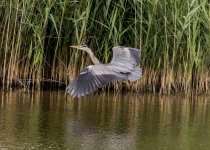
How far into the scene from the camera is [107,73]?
23.4 feet

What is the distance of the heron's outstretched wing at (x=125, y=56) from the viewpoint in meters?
7.86

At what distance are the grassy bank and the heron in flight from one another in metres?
0.97

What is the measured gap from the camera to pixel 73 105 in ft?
27.2

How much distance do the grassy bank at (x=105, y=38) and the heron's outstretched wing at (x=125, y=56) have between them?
31.2 inches

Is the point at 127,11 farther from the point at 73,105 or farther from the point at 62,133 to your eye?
the point at 62,133

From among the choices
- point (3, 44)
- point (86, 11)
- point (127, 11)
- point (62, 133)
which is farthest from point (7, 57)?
point (62, 133)

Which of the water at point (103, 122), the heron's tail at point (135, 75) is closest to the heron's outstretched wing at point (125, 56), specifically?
the heron's tail at point (135, 75)

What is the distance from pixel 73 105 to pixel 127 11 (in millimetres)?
1875

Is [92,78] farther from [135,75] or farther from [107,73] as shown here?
[135,75]

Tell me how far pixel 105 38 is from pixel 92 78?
224 cm

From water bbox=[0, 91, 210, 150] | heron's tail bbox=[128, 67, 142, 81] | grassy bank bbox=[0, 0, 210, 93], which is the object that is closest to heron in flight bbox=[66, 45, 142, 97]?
heron's tail bbox=[128, 67, 142, 81]

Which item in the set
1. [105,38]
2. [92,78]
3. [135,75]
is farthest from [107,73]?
[105,38]

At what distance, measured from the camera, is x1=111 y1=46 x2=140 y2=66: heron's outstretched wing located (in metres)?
7.86

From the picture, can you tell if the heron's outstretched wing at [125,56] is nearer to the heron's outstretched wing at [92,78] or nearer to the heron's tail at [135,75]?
the heron's tail at [135,75]
